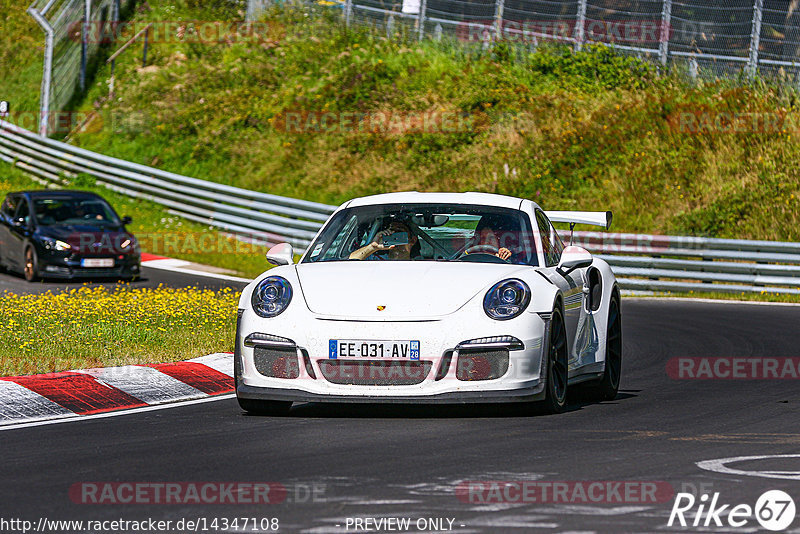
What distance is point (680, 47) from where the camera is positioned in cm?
3166

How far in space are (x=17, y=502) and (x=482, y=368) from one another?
127 inches

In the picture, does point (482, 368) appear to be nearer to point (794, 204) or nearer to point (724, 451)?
point (724, 451)

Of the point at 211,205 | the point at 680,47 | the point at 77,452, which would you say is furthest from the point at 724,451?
the point at 680,47

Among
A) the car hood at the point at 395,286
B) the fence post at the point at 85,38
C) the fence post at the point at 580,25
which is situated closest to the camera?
the car hood at the point at 395,286

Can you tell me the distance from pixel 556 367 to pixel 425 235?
1512 millimetres

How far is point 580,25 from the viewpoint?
3284cm

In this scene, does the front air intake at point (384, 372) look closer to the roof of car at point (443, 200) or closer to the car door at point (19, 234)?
the roof of car at point (443, 200)

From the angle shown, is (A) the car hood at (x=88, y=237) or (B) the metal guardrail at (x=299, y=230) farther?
(B) the metal guardrail at (x=299, y=230)

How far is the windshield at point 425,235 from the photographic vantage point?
954cm

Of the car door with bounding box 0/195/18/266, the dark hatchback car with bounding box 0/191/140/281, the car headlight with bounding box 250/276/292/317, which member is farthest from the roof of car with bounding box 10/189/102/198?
the car headlight with bounding box 250/276/292/317

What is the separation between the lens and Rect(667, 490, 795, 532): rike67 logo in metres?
5.57
